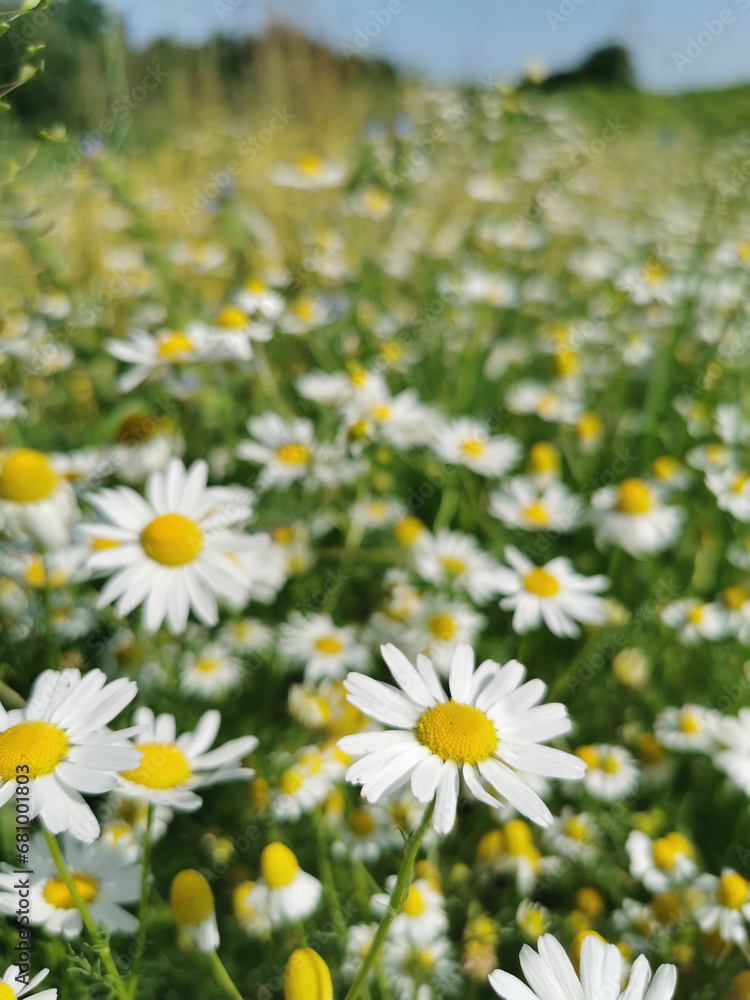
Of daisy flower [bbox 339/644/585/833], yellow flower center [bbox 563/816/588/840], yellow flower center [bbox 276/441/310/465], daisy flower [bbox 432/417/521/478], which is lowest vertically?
yellow flower center [bbox 563/816/588/840]

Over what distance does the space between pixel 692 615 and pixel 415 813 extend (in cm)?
78

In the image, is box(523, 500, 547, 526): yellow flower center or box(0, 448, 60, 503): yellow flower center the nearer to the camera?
box(0, 448, 60, 503): yellow flower center

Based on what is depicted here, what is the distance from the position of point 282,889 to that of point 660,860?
640 millimetres

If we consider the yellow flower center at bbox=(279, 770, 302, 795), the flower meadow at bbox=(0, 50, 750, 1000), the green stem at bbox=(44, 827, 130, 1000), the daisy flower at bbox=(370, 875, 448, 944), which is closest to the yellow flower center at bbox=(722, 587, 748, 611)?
the flower meadow at bbox=(0, 50, 750, 1000)

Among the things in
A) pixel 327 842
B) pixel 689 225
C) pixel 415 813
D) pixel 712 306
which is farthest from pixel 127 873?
pixel 689 225

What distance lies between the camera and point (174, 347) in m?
1.59

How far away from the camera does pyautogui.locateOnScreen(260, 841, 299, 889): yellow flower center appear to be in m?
0.84

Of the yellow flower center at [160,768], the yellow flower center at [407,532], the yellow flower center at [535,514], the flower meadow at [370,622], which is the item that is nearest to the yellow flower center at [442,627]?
the flower meadow at [370,622]

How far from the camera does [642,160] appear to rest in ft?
18.1

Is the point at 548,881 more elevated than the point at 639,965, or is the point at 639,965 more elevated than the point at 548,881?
the point at 639,965

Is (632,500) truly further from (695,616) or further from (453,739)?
(453,739)

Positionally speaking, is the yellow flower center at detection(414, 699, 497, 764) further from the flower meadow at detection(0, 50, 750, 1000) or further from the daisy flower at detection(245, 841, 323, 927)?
the daisy flower at detection(245, 841, 323, 927)

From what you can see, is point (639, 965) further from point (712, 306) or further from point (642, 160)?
point (642, 160)

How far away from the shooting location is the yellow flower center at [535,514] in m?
1.64
